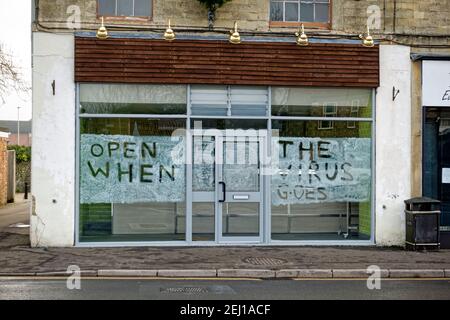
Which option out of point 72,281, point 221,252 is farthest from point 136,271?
point 221,252

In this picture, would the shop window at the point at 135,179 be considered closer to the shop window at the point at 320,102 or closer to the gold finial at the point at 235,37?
the gold finial at the point at 235,37

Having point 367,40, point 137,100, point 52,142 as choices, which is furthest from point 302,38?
point 52,142

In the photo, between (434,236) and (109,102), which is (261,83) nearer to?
(109,102)

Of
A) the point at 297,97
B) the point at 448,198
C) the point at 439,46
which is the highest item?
the point at 439,46

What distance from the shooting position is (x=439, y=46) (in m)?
15.0

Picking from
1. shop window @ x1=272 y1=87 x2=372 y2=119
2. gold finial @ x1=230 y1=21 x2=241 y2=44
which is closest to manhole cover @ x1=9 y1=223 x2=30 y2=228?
shop window @ x1=272 y1=87 x2=372 y2=119

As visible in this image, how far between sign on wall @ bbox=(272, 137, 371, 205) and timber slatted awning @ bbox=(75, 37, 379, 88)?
140 centimetres

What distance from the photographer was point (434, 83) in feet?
48.8

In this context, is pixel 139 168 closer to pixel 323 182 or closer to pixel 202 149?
pixel 202 149

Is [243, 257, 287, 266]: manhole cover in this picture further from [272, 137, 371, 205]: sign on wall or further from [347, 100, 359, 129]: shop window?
[347, 100, 359, 129]: shop window

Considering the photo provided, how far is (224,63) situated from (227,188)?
2.74m

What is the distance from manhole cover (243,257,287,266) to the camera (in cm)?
1215
